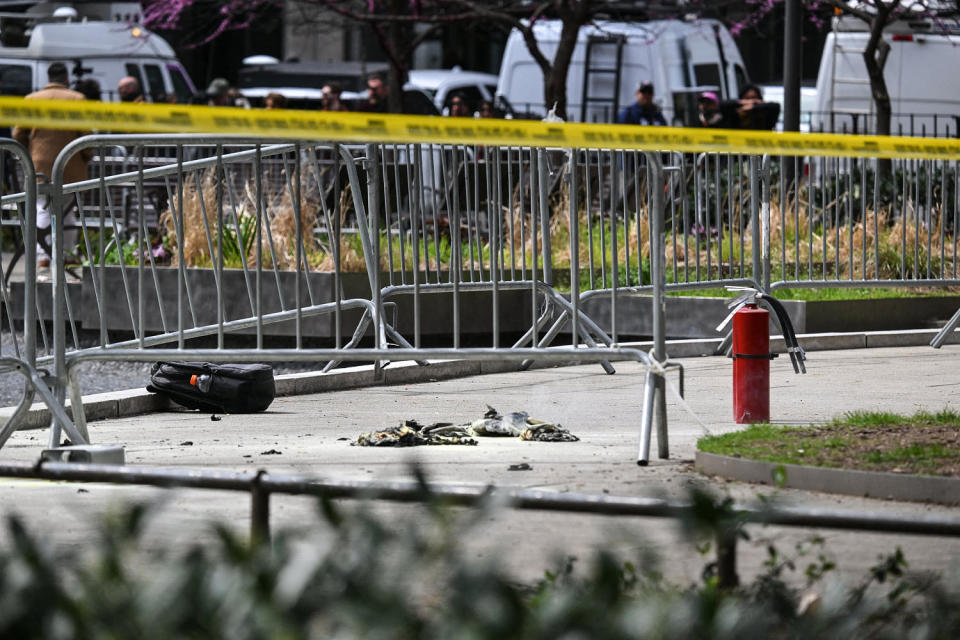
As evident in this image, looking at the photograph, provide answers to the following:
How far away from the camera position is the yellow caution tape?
5.57 meters

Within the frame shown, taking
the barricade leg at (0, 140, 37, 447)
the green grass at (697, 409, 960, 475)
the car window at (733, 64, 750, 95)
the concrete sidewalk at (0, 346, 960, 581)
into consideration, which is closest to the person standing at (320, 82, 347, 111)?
the car window at (733, 64, 750, 95)

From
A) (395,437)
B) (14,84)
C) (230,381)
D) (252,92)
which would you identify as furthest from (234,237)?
(252,92)

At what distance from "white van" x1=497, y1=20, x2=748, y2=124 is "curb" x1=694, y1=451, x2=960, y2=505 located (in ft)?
59.7

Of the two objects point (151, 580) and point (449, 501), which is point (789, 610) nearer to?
point (449, 501)

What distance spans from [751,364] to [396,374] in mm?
2792

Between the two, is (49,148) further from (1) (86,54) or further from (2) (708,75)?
(2) (708,75)

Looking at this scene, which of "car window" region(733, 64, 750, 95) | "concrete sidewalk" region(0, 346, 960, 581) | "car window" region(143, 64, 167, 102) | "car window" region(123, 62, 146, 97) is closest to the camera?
"concrete sidewalk" region(0, 346, 960, 581)

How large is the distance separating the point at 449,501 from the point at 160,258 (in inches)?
424

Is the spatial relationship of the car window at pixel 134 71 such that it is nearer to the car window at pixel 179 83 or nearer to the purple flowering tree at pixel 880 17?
the car window at pixel 179 83

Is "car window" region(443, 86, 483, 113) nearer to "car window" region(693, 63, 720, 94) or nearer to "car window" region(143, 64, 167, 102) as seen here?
"car window" region(693, 63, 720, 94)

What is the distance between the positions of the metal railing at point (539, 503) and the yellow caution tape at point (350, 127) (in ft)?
6.71

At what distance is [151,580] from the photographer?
2.71m

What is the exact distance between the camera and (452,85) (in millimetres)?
28266

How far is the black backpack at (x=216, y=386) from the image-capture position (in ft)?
26.8
